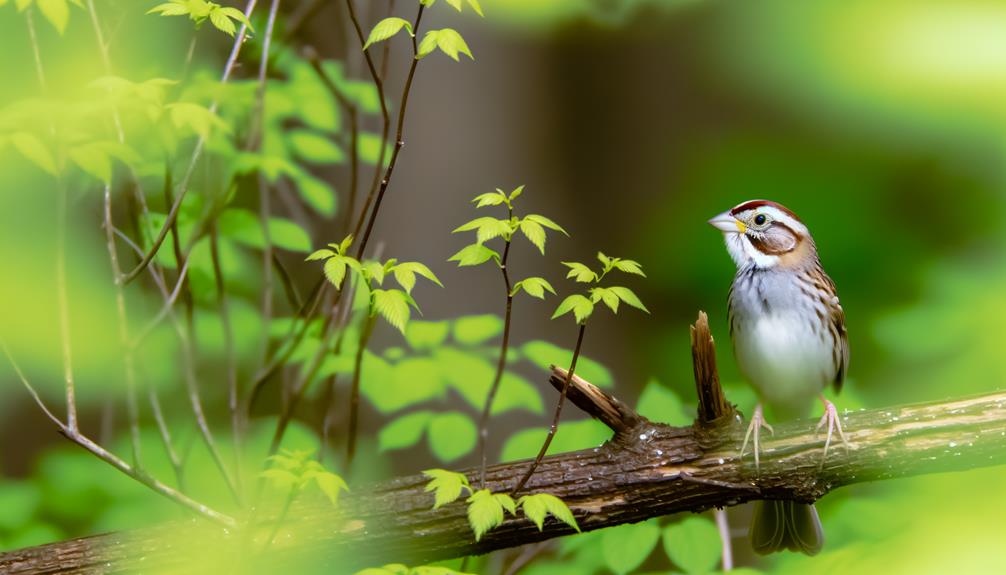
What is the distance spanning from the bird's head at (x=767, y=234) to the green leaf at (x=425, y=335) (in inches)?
25.9

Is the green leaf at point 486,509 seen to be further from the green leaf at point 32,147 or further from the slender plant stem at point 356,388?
the green leaf at point 32,147

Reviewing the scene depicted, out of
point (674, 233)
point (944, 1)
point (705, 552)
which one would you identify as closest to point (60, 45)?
point (674, 233)

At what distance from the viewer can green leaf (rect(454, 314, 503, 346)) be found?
227cm

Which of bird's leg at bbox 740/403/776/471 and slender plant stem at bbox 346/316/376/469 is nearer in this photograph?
bird's leg at bbox 740/403/776/471

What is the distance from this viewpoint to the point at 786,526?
197 centimetres

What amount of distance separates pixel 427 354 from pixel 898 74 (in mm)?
1506

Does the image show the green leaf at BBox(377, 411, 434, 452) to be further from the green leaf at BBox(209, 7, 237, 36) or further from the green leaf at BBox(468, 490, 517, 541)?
the green leaf at BBox(209, 7, 237, 36)

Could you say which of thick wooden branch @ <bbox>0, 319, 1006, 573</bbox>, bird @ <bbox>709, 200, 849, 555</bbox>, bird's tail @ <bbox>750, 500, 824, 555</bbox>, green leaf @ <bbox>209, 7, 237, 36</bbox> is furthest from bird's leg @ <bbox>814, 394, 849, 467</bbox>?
green leaf @ <bbox>209, 7, 237, 36</bbox>

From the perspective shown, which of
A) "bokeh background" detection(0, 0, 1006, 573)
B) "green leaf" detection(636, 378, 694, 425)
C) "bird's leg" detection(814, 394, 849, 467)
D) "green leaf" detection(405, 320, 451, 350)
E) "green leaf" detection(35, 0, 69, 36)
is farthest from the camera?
"bokeh background" detection(0, 0, 1006, 573)

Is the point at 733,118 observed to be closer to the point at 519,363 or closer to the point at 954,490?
A: the point at 519,363

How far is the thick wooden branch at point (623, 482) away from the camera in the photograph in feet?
5.61

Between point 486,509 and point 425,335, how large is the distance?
2.35 ft

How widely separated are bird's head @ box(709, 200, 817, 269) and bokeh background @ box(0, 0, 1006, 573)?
55 centimetres

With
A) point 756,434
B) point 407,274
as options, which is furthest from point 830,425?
point 407,274
